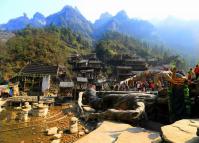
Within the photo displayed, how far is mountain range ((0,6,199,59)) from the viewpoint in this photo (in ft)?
501

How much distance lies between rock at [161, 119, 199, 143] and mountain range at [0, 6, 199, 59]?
138 metres

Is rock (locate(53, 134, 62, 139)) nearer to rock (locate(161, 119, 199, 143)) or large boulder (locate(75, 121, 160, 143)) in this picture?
large boulder (locate(75, 121, 160, 143))

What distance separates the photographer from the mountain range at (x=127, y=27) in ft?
501

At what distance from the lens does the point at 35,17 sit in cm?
18438

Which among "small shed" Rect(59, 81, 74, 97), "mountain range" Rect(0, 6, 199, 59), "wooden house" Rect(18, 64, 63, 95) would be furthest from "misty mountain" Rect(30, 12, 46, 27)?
"small shed" Rect(59, 81, 74, 97)

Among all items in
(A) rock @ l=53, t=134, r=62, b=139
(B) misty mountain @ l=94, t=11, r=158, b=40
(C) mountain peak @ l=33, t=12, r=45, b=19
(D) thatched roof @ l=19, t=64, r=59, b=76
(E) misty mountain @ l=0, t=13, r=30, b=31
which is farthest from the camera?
(C) mountain peak @ l=33, t=12, r=45, b=19

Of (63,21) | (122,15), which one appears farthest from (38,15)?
(122,15)

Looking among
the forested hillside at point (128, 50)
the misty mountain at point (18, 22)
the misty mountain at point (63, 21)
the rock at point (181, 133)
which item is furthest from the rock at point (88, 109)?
the misty mountain at point (18, 22)

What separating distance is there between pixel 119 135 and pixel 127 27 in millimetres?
162174

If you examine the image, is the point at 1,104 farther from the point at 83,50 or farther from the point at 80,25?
the point at 80,25

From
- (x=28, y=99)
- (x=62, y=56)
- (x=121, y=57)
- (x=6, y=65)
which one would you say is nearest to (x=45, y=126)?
(x=28, y=99)

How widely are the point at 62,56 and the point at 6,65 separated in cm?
1511

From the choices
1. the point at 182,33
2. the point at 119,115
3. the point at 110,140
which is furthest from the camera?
the point at 182,33

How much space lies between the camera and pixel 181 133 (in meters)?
10.1
